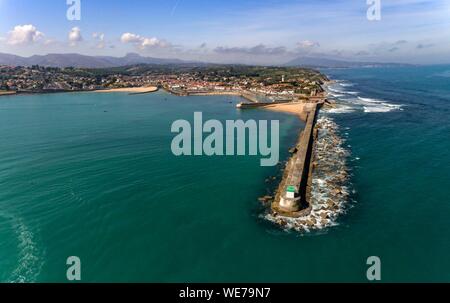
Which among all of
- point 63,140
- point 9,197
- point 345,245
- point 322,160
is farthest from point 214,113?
point 345,245

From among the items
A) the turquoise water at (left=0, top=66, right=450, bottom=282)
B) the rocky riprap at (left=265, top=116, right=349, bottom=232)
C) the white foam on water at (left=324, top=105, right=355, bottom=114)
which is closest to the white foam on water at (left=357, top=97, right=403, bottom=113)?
the white foam on water at (left=324, top=105, right=355, bottom=114)

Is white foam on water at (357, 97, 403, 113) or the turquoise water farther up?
white foam on water at (357, 97, 403, 113)

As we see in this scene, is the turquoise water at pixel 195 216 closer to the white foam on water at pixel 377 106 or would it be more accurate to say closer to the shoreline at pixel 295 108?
the white foam on water at pixel 377 106

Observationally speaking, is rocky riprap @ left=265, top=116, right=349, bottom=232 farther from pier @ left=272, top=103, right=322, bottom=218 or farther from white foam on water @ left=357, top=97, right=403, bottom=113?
white foam on water @ left=357, top=97, right=403, bottom=113

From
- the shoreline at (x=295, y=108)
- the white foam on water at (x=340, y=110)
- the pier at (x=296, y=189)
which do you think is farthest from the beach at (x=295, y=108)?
the pier at (x=296, y=189)

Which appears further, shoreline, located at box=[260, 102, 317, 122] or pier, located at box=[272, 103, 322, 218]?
shoreline, located at box=[260, 102, 317, 122]

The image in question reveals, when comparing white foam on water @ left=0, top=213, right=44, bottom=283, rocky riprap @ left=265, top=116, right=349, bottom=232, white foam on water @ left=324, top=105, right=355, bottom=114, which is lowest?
white foam on water @ left=0, top=213, right=44, bottom=283
